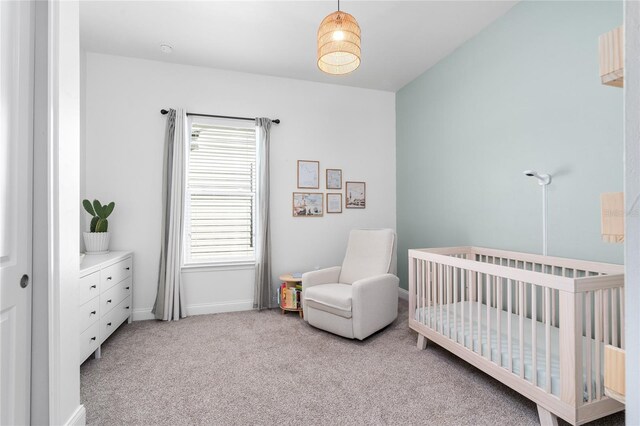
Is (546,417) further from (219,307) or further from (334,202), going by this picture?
(219,307)

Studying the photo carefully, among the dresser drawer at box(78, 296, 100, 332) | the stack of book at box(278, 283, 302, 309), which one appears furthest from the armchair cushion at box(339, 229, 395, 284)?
the dresser drawer at box(78, 296, 100, 332)

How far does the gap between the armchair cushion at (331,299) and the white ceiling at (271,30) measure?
2.36m

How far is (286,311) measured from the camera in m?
3.54

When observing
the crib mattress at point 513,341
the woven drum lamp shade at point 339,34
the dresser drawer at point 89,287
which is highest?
the woven drum lamp shade at point 339,34

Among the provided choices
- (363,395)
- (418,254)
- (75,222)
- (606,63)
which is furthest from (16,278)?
(418,254)

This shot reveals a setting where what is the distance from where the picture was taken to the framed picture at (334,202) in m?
4.01

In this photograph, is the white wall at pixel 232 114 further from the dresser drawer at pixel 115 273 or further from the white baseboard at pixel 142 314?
the dresser drawer at pixel 115 273

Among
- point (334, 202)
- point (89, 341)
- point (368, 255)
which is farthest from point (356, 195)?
point (89, 341)

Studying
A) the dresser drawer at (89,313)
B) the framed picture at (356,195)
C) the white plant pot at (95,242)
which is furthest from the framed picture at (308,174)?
the dresser drawer at (89,313)

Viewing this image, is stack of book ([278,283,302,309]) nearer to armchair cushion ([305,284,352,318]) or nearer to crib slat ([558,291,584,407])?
armchair cushion ([305,284,352,318])

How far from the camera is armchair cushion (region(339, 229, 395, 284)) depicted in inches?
125

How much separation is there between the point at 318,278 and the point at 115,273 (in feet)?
5.98

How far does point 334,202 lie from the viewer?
159 inches

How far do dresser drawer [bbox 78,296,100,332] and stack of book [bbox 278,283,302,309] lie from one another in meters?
1.67
